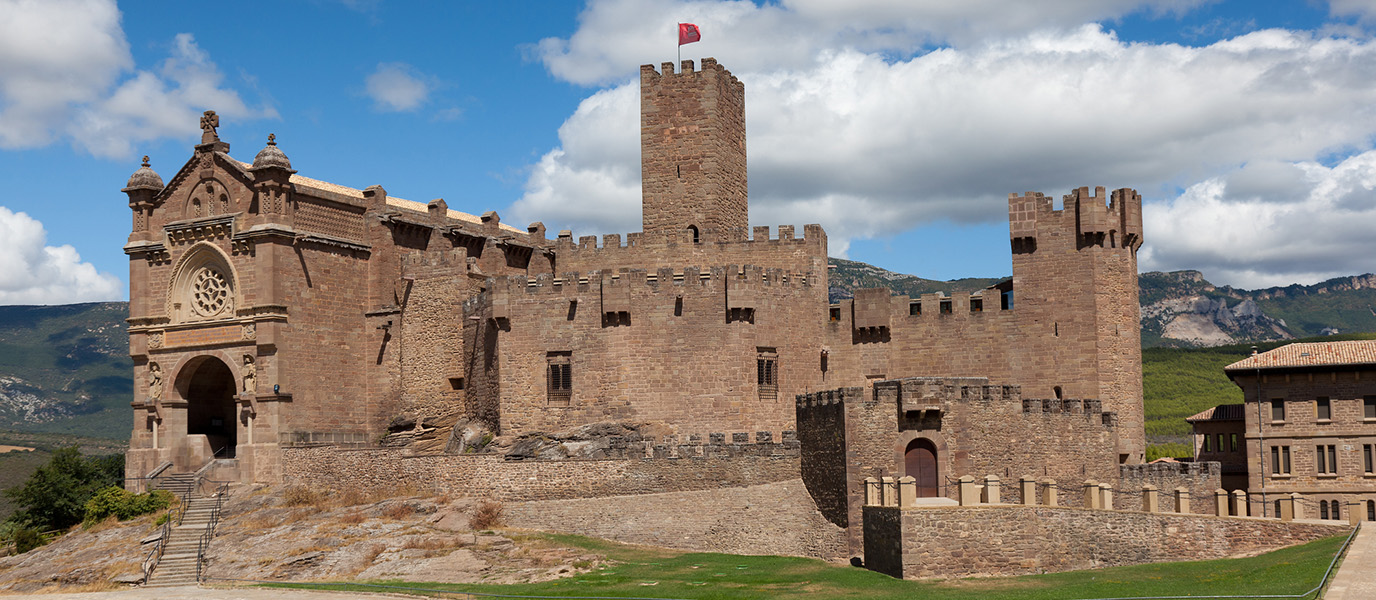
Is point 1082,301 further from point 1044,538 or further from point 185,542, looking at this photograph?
point 185,542

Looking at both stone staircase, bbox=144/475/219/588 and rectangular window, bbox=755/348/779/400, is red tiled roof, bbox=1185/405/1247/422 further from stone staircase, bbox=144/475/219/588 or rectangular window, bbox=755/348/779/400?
stone staircase, bbox=144/475/219/588

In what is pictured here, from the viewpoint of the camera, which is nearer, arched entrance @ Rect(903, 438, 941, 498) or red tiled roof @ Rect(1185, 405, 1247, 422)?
arched entrance @ Rect(903, 438, 941, 498)

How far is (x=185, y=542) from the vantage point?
39.9 m

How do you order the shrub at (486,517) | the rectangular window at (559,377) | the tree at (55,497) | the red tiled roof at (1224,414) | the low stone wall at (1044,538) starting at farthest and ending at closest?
the red tiled roof at (1224,414) < the tree at (55,497) < the rectangular window at (559,377) < the shrub at (486,517) < the low stone wall at (1044,538)

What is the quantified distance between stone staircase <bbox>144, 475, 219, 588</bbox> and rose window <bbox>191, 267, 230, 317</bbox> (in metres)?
6.30

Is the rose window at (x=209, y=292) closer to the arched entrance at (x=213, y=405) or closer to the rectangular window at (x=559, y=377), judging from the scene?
the arched entrance at (x=213, y=405)

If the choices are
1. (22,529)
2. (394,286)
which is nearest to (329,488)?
(394,286)

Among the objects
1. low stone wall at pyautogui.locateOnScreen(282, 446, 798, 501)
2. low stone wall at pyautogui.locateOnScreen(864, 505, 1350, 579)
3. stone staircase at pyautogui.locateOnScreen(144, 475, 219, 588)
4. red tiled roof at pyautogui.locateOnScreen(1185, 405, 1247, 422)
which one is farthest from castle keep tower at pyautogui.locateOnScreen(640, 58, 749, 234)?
red tiled roof at pyautogui.locateOnScreen(1185, 405, 1247, 422)

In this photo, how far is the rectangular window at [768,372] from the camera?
4469cm

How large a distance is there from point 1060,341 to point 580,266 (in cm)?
1837

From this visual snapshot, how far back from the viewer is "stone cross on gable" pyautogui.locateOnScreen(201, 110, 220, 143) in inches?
1884

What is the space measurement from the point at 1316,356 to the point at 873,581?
29180 mm

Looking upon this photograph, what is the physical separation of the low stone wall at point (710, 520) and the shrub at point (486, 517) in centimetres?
31

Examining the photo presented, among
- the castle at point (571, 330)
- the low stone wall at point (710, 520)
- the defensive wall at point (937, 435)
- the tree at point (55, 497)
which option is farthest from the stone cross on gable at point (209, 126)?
the defensive wall at point (937, 435)
